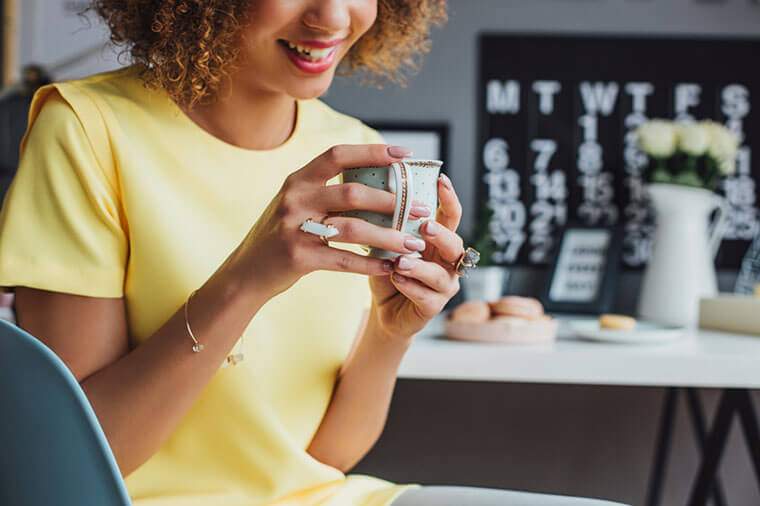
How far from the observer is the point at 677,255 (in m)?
1.79

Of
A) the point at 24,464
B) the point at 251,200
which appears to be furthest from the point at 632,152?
the point at 24,464

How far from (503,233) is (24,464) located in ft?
5.26

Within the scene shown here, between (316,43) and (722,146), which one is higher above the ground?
(316,43)

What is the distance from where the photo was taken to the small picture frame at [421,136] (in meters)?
2.01

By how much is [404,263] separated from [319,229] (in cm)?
8

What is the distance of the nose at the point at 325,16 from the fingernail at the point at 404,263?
295 mm

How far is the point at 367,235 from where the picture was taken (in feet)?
2.26

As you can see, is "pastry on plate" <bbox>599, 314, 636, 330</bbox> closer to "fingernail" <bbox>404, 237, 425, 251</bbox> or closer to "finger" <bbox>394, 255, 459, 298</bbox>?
"finger" <bbox>394, 255, 459, 298</bbox>

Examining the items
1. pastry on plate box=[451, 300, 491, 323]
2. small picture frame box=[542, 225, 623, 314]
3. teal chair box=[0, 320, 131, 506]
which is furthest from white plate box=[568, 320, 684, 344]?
teal chair box=[0, 320, 131, 506]

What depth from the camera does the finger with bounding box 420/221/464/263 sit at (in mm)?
730

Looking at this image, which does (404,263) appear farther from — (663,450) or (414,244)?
(663,450)

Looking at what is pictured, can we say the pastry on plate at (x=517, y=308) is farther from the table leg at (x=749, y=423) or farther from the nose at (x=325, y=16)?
the nose at (x=325, y=16)

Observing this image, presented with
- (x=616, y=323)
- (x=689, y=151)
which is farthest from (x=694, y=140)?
(x=616, y=323)

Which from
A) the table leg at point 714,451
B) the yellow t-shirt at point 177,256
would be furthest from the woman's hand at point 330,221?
the table leg at point 714,451
